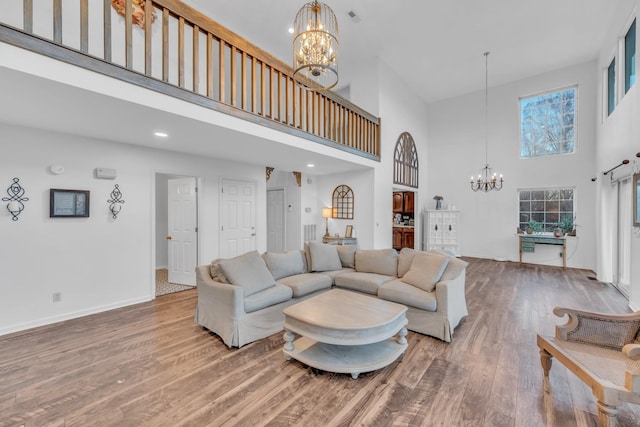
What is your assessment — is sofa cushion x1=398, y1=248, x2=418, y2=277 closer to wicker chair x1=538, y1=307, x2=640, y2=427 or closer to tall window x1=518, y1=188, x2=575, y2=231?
wicker chair x1=538, y1=307, x2=640, y2=427

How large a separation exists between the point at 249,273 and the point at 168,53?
2.47 meters

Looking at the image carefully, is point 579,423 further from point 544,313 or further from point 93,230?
point 93,230

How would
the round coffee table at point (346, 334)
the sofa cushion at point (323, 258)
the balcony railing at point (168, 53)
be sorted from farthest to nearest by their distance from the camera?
1. the sofa cushion at point (323, 258)
2. the round coffee table at point (346, 334)
3. the balcony railing at point (168, 53)

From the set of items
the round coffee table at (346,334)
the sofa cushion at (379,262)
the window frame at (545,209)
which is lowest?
the round coffee table at (346,334)

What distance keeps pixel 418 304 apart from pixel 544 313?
210 cm

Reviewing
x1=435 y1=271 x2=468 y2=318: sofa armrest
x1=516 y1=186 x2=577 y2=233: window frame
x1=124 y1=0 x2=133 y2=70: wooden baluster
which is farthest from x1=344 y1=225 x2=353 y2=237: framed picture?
x1=124 y1=0 x2=133 y2=70: wooden baluster

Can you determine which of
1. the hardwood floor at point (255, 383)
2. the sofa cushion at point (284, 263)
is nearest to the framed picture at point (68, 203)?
the hardwood floor at point (255, 383)

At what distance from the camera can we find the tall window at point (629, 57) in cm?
436

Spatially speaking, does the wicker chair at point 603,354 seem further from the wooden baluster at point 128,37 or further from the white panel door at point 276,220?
the white panel door at point 276,220

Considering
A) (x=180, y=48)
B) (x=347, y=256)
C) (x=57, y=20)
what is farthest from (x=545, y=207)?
(x=57, y=20)

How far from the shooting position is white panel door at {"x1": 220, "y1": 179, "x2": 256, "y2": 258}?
5.52 meters

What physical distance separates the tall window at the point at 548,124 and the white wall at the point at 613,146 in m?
0.64

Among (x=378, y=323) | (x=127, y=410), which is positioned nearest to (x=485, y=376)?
(x=378, y=323)

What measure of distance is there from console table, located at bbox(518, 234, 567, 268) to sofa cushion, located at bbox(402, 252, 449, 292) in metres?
5.10
